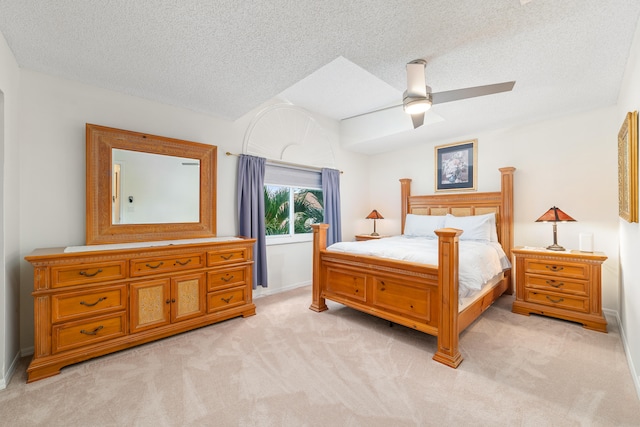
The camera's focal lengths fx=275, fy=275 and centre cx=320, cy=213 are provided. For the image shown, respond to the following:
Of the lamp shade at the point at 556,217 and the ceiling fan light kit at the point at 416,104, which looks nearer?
the ceiling fan light kit at the point at 416,104

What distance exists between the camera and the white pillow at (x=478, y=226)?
3.77 metres

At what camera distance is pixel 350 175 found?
5379 mm

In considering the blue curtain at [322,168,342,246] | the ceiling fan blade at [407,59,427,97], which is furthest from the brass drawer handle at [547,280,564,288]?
the blue curtain at [322,168,342,246]

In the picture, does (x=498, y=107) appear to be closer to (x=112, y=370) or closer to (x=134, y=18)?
(x=134, y=18)

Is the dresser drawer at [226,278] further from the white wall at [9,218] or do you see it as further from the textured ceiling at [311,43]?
the textured ceiling at [311,43]

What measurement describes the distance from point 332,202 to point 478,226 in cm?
230

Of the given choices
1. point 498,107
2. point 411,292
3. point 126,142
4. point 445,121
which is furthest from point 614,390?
point 126,142

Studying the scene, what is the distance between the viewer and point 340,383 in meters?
2.02

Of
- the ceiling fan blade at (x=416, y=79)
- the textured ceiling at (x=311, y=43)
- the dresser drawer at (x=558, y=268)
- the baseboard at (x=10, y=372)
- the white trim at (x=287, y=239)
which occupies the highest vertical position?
the textured ceiling at (x=311, y=43)

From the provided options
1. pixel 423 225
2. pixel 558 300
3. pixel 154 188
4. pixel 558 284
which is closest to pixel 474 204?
pixel 423 225

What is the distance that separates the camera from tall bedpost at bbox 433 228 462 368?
89.4 inches

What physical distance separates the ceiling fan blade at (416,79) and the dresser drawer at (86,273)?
301 cm

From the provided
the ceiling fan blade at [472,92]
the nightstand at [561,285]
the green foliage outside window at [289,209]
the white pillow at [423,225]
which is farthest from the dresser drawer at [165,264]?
the nightstand at [561,285]

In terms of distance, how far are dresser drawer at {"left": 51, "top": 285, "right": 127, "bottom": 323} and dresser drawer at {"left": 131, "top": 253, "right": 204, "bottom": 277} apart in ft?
0.63
